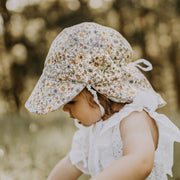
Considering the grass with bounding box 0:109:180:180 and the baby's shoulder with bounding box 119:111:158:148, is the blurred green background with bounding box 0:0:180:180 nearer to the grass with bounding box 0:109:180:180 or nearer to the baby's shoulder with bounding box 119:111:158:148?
the grass with bounding box 0:109:180:180

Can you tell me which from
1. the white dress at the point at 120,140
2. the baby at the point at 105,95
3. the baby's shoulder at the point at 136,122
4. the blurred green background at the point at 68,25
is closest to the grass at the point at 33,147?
A: the white dress at the point at 120,140

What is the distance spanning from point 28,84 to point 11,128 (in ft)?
16.8

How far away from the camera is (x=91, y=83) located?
1.44 metres

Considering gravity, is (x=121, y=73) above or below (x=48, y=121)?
above

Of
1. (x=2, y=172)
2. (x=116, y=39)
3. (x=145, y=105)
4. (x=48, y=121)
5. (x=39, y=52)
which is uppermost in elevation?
(x=116, y=39)

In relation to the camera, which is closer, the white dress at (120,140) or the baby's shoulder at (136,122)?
the baby's shoulder at (136,122)

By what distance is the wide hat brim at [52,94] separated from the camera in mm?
1432


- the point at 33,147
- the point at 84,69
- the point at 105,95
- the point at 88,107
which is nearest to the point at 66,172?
the point at 88,107

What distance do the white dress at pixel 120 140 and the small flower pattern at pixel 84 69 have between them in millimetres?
85

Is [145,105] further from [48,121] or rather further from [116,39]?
[48,121]

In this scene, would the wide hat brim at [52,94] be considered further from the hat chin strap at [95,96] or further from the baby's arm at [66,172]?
the baby's arm at [66,172]

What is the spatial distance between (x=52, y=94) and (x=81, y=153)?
0.52 metres

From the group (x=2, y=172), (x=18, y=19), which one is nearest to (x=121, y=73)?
(x=2, y=172)

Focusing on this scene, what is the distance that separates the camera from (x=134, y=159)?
1.24 m
